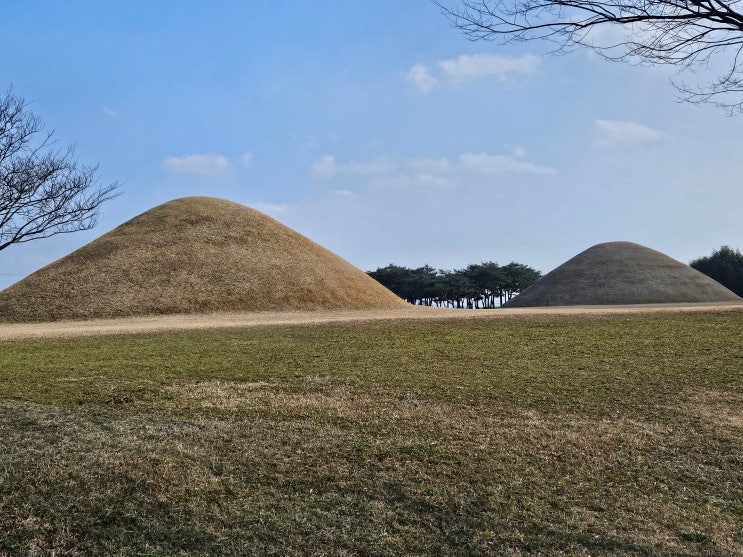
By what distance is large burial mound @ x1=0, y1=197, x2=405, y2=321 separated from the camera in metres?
42.0

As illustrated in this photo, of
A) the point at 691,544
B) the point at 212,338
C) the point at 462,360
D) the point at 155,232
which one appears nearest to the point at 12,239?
the point at 212,338

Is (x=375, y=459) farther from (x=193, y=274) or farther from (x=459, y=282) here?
(x=459, y=282)

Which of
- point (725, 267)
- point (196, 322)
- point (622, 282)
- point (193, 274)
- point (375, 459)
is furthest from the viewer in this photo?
point (725, 267)

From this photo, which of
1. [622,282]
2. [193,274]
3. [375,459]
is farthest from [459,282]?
[375,459]

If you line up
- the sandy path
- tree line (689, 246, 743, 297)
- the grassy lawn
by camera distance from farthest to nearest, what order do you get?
tree line (689, 246, 743, 297) → the sandy path → the grassy lawn

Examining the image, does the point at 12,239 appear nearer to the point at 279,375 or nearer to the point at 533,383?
the point at 279,375

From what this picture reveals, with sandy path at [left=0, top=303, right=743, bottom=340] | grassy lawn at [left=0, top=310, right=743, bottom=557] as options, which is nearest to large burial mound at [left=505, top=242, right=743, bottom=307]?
sandy path at [left=0, top=303, right=743, bottom=340]

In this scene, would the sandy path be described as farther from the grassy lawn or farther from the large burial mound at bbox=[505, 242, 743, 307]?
the large burial mound at bbox=[505, 242, 743, 307]

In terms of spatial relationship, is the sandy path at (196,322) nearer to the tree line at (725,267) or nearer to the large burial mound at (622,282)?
the large burial mound at (622,282)

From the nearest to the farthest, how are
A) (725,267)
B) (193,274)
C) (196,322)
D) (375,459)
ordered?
(375,459), (196,322), (193,274), (725,267)

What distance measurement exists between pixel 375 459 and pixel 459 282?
81.4m

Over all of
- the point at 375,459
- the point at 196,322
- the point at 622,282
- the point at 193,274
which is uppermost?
the point at 193,274

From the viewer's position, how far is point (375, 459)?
22.7 ft

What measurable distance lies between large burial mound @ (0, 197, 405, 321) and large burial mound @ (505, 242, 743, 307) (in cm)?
2330
